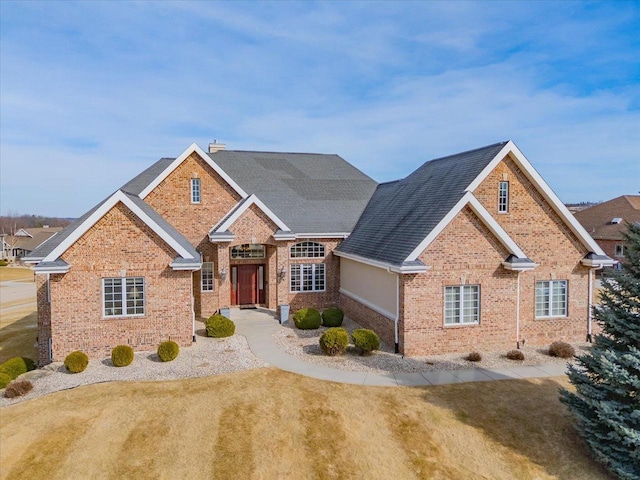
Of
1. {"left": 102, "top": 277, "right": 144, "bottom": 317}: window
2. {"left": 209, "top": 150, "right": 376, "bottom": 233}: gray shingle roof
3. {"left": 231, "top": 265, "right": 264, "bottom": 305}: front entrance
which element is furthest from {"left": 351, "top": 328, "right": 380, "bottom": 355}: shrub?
{"left": 231, "top": 265, "right": 264, "bottom": 305}: front entrance

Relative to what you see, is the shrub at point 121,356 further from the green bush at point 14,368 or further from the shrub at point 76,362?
the green bush at point 14,368

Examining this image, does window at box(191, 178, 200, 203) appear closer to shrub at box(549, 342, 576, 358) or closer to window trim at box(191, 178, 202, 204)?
window trim at box(191, 178, 202, 204)

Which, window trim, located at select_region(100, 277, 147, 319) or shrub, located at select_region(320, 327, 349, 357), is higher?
window trim, located at select_region(100, 277, 147, 319)

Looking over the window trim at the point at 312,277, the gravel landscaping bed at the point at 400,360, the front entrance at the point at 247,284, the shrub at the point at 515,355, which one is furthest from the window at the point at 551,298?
the front entrance at the point at 247,284

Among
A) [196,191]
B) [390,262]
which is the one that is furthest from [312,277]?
[390,262]

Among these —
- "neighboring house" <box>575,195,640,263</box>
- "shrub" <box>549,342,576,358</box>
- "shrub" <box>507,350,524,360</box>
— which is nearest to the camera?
"shrub" <box>507,350,524,360</box>

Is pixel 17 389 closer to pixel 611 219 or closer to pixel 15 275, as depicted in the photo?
pixel 15 275

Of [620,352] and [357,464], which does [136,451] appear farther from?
[620,352]

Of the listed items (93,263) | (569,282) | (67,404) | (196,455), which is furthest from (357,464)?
(569,282)
